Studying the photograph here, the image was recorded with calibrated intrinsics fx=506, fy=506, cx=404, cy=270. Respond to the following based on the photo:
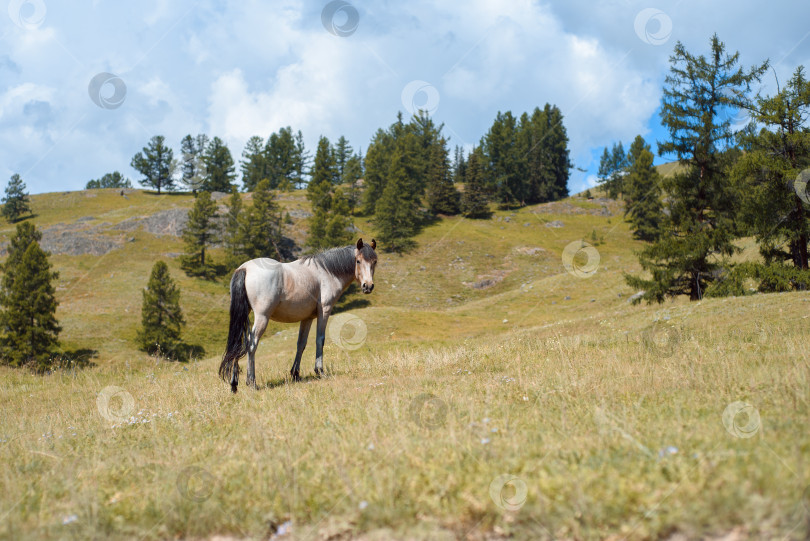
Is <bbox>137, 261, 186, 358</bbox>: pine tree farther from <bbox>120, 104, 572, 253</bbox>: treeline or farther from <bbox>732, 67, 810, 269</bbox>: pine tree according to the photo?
<bbox>732, 67, 810, 269</bbox>: pine tree

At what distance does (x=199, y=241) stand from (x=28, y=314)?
28802 mm

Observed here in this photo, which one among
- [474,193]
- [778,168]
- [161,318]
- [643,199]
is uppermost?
[474,193]

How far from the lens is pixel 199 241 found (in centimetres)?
7012

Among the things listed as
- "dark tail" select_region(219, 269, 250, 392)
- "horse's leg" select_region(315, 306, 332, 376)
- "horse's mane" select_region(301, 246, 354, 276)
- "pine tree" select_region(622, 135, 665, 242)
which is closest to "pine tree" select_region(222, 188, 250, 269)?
"horse's mane" select_region(301, 246, 354, 276)

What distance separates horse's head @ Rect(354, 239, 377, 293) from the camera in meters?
12.0

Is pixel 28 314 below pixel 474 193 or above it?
below

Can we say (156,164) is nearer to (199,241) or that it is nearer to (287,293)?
(199,241)

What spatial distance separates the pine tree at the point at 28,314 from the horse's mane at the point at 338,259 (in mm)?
38715

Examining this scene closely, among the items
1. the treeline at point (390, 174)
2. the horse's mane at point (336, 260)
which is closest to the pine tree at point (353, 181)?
the treeline at point (390, 174)

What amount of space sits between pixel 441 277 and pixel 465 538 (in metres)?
73.4

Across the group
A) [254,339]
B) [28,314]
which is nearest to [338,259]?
[254,339]

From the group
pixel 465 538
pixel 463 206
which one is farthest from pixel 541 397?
pixel 463 206

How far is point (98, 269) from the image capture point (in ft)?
220

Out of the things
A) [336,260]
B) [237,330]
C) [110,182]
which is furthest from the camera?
[110,182]
